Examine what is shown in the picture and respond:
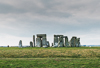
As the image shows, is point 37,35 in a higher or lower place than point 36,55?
higher

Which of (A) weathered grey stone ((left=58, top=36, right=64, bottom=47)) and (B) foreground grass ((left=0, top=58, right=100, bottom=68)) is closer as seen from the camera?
(B) foreground grass ((left=0, top=58, right=100, bottom=68))

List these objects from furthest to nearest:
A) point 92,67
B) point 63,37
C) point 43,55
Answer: point 63,37 → point 43,55 → point 92,67

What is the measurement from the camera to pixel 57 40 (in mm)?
44000

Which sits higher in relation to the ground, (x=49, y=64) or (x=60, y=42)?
(x=60, y=42)

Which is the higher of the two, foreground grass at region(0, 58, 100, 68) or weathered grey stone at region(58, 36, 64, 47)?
weathered grey stone at region(58, 36, 64, 47)

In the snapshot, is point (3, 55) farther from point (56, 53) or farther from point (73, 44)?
point (73, 44)

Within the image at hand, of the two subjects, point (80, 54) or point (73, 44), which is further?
point (73, 44)

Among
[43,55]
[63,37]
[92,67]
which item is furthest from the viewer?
[63,37]

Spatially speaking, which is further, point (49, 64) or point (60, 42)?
point (60, 42)

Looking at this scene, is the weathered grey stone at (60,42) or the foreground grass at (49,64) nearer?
the foreground grass at (49,64)

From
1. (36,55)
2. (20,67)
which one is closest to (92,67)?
(20,67)

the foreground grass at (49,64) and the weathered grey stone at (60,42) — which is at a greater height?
the weathered grey stone at (60,42)

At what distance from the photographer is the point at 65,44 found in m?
44.0

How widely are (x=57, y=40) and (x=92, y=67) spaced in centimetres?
2942
